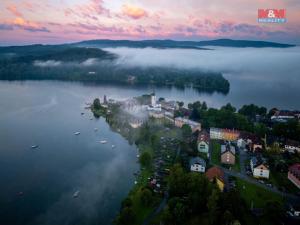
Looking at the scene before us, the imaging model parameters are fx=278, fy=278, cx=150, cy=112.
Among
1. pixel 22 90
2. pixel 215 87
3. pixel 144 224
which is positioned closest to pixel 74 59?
pixel 22 90

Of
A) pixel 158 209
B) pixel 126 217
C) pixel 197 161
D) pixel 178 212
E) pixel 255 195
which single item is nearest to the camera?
pixel 178 212

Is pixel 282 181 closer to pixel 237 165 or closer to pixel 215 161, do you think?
pixel 237 165

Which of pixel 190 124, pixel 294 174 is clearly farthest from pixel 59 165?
pixel 294 174

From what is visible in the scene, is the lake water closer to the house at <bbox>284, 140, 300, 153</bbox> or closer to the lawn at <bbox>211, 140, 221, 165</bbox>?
the lawn at <bbox>211, 140, 221, 165</bbox>

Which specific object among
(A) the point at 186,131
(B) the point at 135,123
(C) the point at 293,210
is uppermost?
(B) the point at 135,123

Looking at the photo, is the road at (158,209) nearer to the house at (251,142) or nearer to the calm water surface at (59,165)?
the calm water surface at (59,165)

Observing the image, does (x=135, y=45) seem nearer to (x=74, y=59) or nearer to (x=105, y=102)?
(x=74, y=59)

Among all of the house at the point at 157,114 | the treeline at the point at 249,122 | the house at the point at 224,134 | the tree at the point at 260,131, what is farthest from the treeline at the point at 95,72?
the house at the point at 224,134
